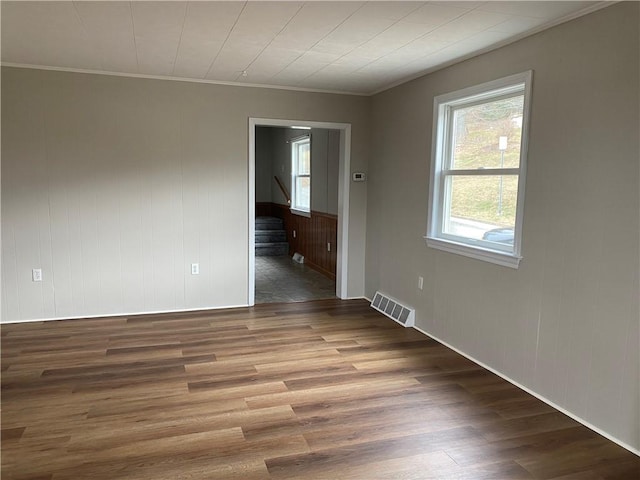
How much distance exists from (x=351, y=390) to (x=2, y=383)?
90.6 inches

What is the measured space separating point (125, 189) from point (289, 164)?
4306 millimetres

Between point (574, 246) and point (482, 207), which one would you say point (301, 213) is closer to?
point (482, 207)

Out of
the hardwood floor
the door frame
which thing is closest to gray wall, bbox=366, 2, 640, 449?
the hardwood floor

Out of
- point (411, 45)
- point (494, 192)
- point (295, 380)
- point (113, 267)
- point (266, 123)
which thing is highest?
point (411, 45)

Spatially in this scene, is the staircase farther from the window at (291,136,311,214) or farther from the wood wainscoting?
the window at (291,136,311,214)

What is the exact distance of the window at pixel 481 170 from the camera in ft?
10.5

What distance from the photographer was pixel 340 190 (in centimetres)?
539

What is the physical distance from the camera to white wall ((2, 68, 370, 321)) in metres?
4.22

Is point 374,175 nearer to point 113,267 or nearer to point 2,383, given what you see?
point 113,267

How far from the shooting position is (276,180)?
9352 mm

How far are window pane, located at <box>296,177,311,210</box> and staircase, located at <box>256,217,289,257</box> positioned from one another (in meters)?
0.71

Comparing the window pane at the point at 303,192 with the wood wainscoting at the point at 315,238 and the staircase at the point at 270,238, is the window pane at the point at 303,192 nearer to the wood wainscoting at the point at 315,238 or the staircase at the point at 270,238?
the wood wainscoting at the point at 315,238

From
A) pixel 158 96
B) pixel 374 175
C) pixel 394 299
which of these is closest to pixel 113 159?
pixel 158 96

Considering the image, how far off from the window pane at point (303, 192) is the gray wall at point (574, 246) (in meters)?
4.08
